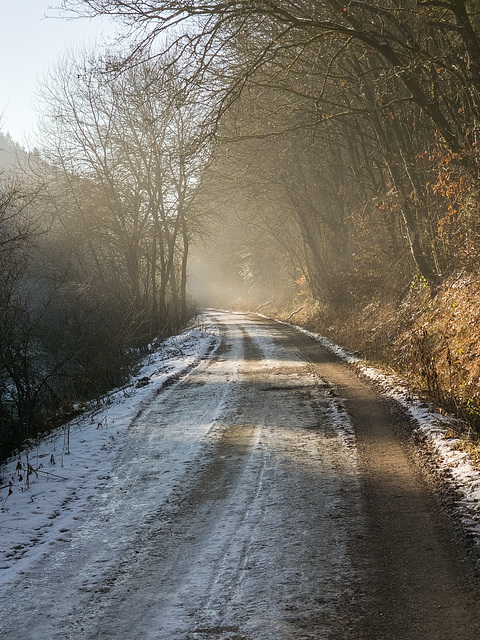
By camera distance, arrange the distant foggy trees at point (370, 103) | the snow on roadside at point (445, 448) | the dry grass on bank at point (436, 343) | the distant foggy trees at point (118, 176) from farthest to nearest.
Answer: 1. the distant foggy trees at point (118, 176)
2. the distant foggy trees at point (370, 103)
3. the dry grass on bank at point (436, 343)
4. the snow on roadside at point (445, 448)

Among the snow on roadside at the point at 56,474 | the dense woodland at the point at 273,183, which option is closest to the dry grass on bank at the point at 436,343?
the dense woodland at the point at 273,183

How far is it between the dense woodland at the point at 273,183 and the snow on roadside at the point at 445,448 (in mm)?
390

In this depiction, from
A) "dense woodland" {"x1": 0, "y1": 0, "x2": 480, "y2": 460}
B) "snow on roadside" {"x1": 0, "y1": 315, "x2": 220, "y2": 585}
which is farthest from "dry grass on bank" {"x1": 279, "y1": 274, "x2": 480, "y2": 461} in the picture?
"snow on roadside" {"x1": 0, "y1": 315, "x2": 220, "y2": 585}

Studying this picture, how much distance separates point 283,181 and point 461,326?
723 inches

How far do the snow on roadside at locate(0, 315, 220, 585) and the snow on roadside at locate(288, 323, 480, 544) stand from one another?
340 cm

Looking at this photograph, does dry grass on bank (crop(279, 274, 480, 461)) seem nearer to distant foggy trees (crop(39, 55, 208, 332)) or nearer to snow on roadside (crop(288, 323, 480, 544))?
snow on roadside (crop(288, 323, 480, 544))

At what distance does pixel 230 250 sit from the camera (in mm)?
56688

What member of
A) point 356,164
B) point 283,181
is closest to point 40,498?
point 356,164

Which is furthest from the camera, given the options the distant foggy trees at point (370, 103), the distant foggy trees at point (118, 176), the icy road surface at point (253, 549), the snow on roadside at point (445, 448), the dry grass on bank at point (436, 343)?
the distant foggy trees at point (118, 176)

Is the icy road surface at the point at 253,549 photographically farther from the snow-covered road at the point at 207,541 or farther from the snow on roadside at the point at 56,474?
the snow on roadside at the point at 56,474

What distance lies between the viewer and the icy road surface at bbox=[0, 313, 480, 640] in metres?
3.34

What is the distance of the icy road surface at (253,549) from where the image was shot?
11.0 feet

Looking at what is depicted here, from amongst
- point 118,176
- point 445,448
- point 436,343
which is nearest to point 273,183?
A: point 118,176

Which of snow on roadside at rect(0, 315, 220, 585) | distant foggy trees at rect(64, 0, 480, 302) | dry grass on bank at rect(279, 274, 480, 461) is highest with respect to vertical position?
distant foggy trees at rect(64, 0, 480, 302)
